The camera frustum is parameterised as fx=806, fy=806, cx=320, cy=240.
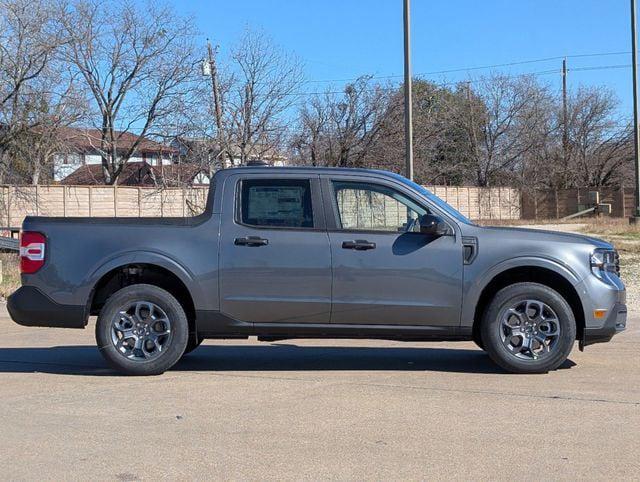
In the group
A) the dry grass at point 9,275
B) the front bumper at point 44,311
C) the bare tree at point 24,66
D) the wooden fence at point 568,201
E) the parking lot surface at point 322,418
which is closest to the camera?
the parking lot surface at point 322,418

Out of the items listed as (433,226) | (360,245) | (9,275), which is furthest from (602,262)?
(9,275)

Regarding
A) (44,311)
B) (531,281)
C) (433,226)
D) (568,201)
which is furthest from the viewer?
(568,201)

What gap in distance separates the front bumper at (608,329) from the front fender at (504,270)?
35 cm

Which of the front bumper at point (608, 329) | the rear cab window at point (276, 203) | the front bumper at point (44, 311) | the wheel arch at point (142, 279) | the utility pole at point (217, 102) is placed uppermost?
the utility pole at point (217, 102)

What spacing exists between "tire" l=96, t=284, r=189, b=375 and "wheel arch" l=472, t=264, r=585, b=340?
9.05 feet

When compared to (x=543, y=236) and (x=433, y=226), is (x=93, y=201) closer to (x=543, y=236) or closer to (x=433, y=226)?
(x=433, y=226)

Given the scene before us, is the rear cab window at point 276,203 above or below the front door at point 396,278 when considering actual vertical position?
above

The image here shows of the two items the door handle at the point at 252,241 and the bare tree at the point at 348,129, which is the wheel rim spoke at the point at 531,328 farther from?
the bare tree at the point at 348,129

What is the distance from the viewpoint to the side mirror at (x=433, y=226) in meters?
7.31

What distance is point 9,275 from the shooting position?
16453mm

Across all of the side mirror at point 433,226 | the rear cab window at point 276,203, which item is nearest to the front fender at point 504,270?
the side mirror at point 433,226

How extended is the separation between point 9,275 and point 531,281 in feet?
39.8

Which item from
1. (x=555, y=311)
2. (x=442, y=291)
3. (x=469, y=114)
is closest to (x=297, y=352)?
(x=442, y=291)

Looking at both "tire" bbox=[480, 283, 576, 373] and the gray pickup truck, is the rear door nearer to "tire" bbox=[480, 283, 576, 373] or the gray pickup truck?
the gray pickup truck
